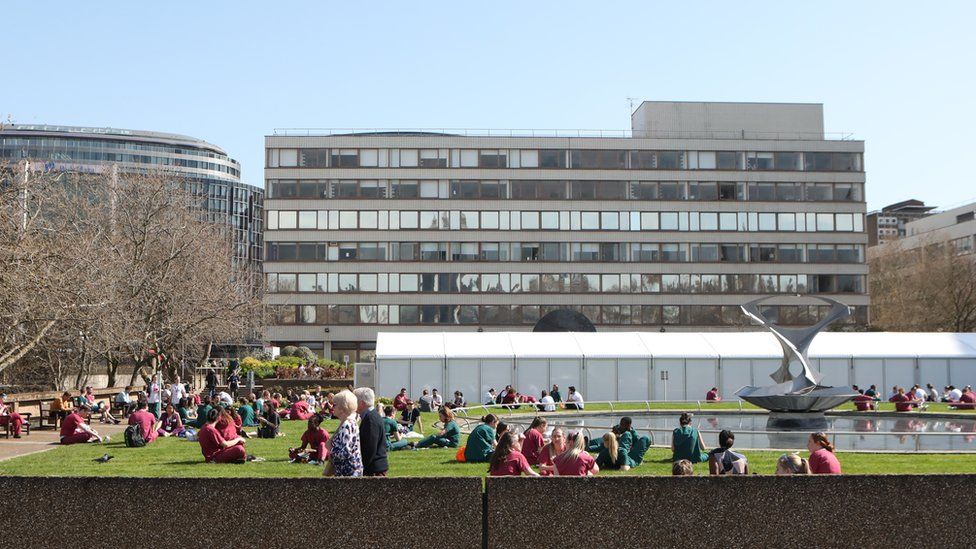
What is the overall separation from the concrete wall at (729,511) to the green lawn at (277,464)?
A: 27.5 ft

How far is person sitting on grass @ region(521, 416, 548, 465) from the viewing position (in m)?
17.1

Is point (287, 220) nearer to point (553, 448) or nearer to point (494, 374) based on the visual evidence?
point (494, 374)

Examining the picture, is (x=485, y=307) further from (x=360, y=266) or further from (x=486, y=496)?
(x=486, y=496)

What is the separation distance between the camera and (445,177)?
3253 inches

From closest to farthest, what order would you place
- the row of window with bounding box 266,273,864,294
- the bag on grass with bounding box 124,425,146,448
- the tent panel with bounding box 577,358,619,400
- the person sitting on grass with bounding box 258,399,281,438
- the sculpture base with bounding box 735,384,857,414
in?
the bag on grass with bounding box 124,425,146,448
the person sitting on grass with bounding box 258,399,281,438
the sculpture base with bounding box 735,384,857,414
the tent panel with bounding box 577,358,619,400
the row of window with bounding box 266,273,864,294

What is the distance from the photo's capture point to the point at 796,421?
1216 inches

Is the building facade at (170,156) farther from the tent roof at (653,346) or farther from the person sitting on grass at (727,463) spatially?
the person sitting on grass at (727,463)

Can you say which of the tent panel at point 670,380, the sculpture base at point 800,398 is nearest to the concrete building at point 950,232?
the tent panel at point 670,380

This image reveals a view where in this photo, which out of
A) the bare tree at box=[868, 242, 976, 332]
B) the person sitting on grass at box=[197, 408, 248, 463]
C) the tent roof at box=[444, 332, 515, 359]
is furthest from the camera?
the bare tree at box=[868, 242, 976, 332]

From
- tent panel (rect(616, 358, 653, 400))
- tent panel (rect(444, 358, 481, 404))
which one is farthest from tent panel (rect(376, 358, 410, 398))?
tent panel (rect(616, 358, 653, 400))

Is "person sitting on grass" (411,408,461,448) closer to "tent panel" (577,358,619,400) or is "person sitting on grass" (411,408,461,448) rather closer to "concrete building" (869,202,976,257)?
"tent panel" (577,358,619,400)

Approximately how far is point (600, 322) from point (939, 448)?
60413 mm

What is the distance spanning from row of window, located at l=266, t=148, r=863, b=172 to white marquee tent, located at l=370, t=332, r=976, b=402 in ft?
119

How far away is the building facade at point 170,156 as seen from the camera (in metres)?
158
